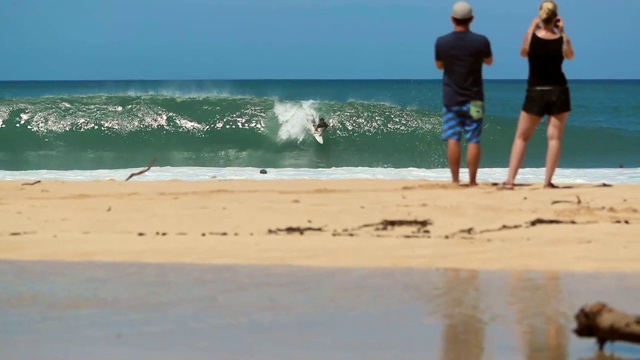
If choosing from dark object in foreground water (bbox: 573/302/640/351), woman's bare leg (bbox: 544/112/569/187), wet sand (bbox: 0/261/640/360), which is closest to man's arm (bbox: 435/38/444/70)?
woman's bare leg (bbox: 544/112/569/187)

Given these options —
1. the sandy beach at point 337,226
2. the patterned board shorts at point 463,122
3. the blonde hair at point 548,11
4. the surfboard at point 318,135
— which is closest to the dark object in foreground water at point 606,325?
the sandy beach at point 337,226

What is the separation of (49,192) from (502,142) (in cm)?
1164

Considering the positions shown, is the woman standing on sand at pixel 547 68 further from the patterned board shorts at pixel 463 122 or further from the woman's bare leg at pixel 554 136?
the patterned board shorts at pixel 463 122

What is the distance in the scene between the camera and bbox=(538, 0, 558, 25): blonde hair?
859 centimetres

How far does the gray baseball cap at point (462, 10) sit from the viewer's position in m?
8.96

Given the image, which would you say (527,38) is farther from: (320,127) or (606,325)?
(320,127)

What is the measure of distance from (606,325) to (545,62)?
5.37 metres

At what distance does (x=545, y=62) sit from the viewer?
28.5 feet

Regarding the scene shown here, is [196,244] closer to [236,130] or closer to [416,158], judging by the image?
[416,158]

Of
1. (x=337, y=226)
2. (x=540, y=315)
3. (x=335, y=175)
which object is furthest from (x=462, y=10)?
(x=540, y=315)

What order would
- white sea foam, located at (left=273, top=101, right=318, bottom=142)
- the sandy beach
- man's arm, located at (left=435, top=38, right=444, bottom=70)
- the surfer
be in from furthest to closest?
white sea foam, located at (left=273, top=101, right=318, bottom=142)
the surfer
man's arm, located at (left=435, top=38, right=444, bottom=70)
the sandy beach

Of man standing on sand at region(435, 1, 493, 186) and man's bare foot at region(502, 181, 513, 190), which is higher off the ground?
man standing on sand at region(435, 1, 493, 186)

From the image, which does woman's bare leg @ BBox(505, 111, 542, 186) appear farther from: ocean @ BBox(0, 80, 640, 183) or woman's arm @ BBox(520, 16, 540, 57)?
ocean @ BBox(0, 80, 640, 183)

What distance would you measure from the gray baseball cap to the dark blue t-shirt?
128 mm
